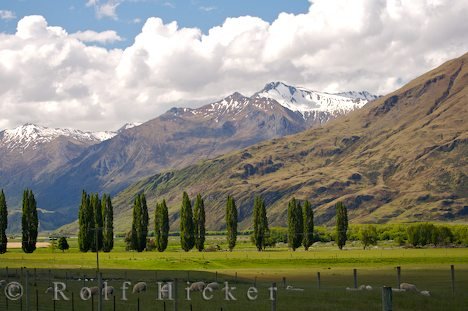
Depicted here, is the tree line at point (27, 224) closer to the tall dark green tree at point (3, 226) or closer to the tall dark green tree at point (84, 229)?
the tall dark green tree at point (3, 226)

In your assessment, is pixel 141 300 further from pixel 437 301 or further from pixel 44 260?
pixel 44 260

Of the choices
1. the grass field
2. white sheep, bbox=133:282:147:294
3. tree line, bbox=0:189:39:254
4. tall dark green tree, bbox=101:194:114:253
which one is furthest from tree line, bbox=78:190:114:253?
white sheep, bbox=133:282:147:294

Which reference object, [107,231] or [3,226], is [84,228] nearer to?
[107,231]

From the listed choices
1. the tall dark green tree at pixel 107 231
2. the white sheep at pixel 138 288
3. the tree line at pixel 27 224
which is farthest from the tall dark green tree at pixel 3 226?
the white sheep at pixel 138 288

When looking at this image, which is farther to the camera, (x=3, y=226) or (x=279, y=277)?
(x=3, y=226)

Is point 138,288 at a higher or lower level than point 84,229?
lower

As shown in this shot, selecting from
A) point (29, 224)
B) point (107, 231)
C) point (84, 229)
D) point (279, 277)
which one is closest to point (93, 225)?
point (84, 229)

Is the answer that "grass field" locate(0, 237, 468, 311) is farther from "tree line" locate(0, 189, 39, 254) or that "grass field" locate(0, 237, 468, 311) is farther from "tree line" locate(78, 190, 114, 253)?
"tree line" locate(0, 189, 39, 254)

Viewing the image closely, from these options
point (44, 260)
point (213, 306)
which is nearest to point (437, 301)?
point (213, 306)

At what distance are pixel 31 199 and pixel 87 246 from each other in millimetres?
23648

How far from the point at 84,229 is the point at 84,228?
0.35 meters

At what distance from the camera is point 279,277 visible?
Result: 344ft

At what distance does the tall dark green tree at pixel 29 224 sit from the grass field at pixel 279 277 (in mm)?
32499

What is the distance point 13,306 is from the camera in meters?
54.6
